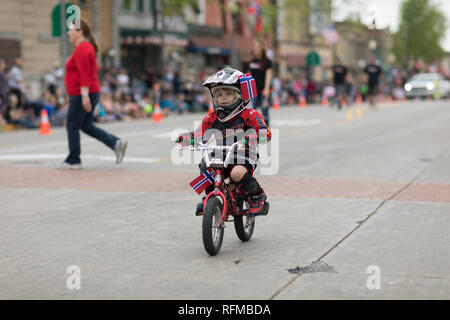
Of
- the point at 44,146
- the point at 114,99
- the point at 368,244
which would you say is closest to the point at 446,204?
the point at 368,244

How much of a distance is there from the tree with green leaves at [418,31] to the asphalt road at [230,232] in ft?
286

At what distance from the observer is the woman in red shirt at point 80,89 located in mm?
11625

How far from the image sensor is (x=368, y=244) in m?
6.39

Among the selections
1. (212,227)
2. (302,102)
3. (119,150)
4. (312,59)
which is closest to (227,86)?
(212,227)

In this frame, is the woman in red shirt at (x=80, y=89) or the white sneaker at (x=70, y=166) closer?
the woman in red shirt at (x=80, y=89)

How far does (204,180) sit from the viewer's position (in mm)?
6180

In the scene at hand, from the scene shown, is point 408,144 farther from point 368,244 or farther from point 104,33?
point 104,33

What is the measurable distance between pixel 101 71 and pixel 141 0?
8.29 metres

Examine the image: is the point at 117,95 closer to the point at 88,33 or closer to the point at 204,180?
the point at 88,33

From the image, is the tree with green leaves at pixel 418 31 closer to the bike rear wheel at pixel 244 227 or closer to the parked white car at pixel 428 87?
the parked white car at pixel 428 87

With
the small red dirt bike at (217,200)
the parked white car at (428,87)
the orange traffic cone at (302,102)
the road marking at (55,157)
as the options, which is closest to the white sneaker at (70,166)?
the road marking at (55,157)

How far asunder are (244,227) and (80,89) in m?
5.84

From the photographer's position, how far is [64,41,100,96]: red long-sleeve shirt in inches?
457

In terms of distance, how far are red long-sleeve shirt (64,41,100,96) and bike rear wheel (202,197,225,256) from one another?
6064 millimetres
